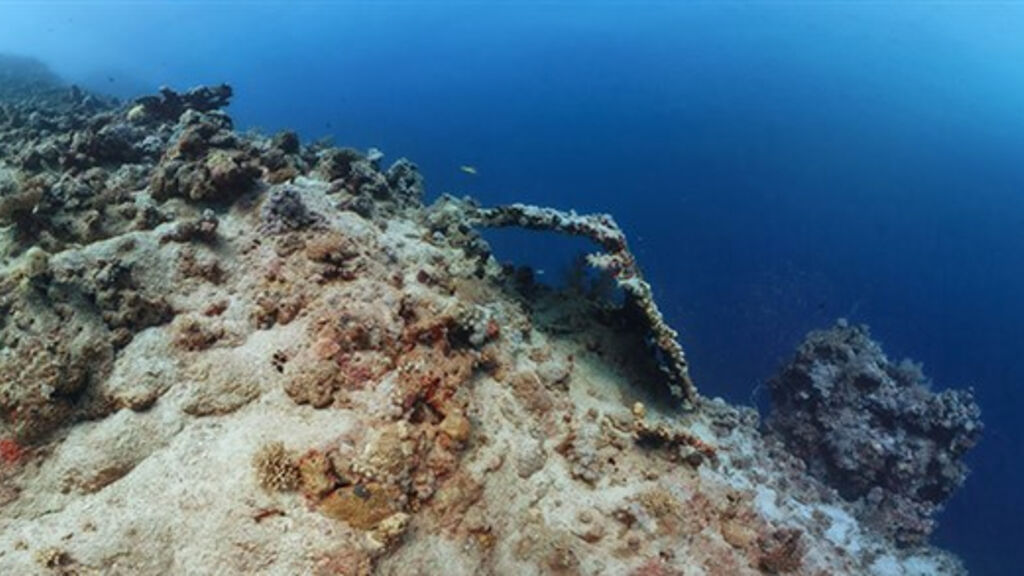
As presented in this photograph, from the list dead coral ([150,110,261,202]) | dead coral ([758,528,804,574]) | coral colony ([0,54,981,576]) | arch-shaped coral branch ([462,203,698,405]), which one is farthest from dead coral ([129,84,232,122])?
dead coral ([758,528,804,574])

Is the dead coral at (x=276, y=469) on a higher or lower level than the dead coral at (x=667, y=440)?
lower

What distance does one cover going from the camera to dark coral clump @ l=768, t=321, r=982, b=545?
16578 millimetres

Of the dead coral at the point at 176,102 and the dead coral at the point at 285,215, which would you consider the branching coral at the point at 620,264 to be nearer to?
the dead coral at the point at 285,215

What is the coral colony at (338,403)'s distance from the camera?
6.68 m

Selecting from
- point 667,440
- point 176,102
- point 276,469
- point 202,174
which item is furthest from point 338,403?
point 176,102

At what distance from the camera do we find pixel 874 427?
17031 mm

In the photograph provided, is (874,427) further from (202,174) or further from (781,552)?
(202,174)

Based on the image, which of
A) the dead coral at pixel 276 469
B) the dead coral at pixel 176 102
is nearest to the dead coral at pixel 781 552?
the dead coral at pixel 276 469

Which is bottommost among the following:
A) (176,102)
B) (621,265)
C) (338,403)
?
(338,403)

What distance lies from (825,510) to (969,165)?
2021 inches

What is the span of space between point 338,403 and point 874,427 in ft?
49.7

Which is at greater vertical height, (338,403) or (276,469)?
(338,403)

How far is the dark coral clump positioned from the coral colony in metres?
3.68

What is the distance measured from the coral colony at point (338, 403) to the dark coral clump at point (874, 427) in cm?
368
